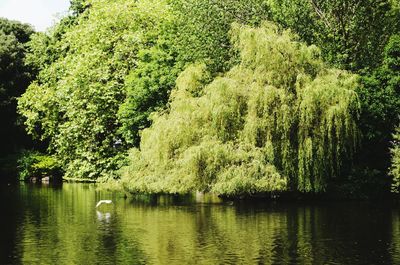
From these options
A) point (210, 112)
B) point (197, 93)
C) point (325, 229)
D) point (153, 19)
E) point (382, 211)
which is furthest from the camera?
point (153, 19)

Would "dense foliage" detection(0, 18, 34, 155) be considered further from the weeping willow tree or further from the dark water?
the weeping willow tree

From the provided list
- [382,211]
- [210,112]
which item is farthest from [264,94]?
[382,211]

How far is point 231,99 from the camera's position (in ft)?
126

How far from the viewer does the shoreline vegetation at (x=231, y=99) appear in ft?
124

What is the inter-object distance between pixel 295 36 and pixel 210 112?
6888 mm

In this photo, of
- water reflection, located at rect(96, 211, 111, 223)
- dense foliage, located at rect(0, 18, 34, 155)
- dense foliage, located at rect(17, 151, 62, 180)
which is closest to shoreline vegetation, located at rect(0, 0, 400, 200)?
dense foliage, located at rect(17, 151, 62, 180)

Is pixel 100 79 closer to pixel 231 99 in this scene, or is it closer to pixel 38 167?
pixel 38 167

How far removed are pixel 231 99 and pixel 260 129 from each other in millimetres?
2354

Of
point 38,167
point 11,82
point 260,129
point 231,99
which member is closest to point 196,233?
point 260,129

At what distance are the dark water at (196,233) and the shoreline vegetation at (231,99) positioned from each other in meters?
2.10

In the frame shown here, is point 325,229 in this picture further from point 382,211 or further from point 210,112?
point 210,112

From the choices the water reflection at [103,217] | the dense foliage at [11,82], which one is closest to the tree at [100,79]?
the dense foliage at [11,82]

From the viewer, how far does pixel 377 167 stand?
43.2 m

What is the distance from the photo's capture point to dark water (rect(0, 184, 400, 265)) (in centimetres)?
2239
